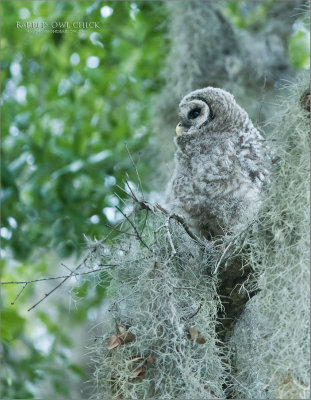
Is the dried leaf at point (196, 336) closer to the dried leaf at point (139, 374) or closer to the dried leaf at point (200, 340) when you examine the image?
the dried leaf at point (200, 340)

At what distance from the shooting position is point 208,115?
2.57 metres

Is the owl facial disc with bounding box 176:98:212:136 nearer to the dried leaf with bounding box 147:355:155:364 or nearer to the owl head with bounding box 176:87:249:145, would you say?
the owl head with bounding box 176:87:249:145

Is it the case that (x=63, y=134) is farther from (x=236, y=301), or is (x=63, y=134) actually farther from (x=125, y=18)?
(x=236, y=301)

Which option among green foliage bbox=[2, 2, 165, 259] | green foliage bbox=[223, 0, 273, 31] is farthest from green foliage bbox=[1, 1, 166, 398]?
green foliage bbox=[223, 0, 273, 31]

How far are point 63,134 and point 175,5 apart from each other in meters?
1.35

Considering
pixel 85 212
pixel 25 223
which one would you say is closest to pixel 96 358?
pixel 85 212

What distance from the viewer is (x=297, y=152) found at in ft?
6.05

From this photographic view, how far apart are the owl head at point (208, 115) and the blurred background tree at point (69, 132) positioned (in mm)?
1194

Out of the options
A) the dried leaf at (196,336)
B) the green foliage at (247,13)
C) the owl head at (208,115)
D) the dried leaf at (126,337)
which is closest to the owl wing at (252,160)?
the owl head at (208,115)

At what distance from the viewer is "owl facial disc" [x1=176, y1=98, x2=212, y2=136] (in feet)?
8.44

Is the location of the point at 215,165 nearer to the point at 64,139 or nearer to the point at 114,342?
the point at 114,342

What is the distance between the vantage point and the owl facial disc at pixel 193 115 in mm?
2572

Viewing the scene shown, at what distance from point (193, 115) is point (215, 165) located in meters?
0.31

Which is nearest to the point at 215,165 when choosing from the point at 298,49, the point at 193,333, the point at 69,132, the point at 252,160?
the point at 252,160
